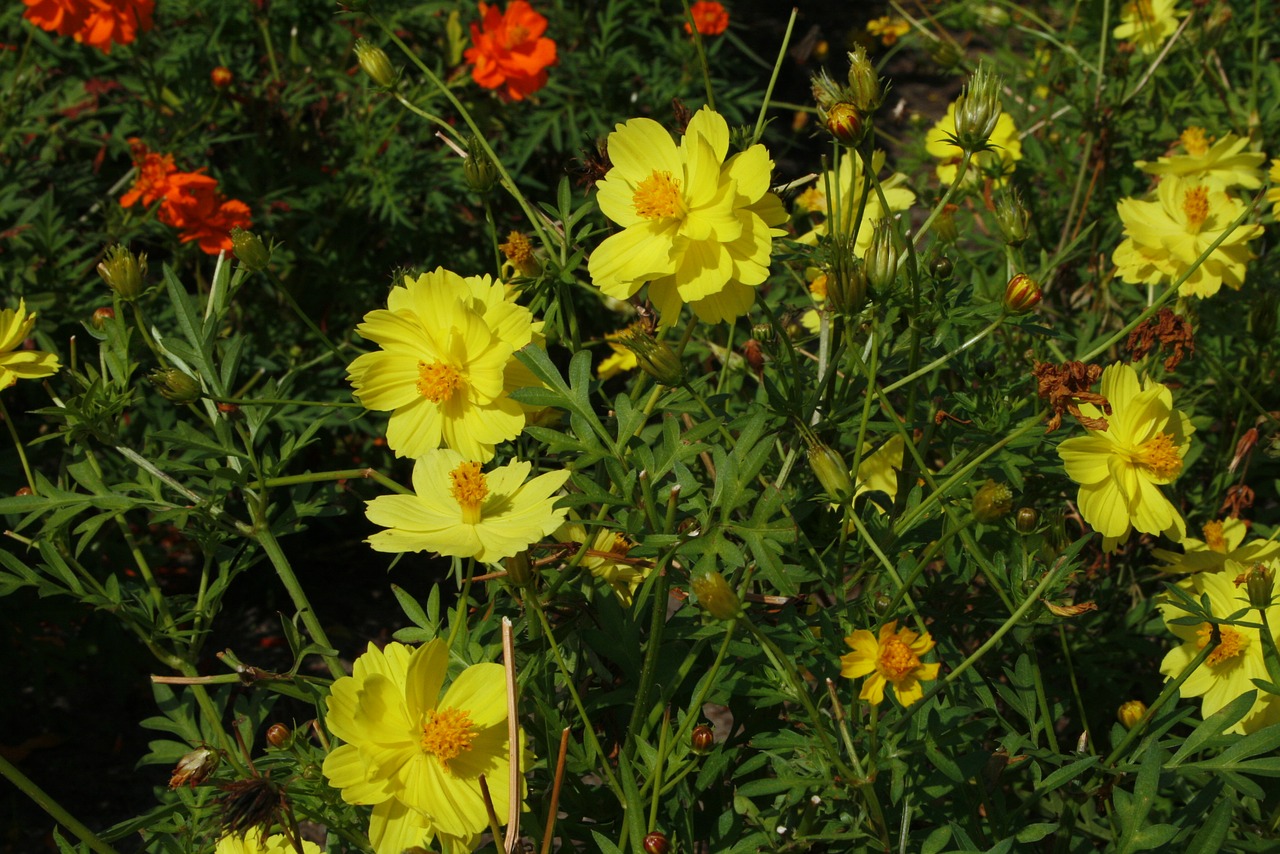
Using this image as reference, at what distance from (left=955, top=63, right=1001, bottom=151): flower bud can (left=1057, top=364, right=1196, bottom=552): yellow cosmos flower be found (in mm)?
267

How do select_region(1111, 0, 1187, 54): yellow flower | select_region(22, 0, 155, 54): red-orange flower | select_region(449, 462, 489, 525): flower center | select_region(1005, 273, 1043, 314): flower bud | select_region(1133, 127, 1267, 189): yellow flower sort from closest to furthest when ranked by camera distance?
select_region(449, 462, 489, 525): flower center → select_region(1005, 273, 1043, 314): flower bud → select_region(1133, 127, 1267, 189): yellow flower → select_region(22, 0, 155, 54): red-orange flower → select_region(1111, 0, 1187, 54): yellow flower

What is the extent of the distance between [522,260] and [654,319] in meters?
Answer: 0.17

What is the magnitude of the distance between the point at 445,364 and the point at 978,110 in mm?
575

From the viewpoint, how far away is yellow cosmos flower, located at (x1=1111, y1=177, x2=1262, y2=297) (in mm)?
1523

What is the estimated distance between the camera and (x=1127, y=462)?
3.70 ft

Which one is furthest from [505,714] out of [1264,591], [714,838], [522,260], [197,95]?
[197,95]

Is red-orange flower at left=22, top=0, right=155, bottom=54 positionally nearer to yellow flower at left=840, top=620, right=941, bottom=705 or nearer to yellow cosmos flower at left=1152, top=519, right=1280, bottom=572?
yellow flower at left=840, top=620, right=941, bottom=705

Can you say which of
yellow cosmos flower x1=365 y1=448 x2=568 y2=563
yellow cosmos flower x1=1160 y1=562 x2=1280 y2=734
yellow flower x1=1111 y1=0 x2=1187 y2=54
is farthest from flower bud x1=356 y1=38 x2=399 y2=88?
yellow flower x1=1111 y1=0 x2=1187 y2=54

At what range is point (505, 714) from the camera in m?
0.92

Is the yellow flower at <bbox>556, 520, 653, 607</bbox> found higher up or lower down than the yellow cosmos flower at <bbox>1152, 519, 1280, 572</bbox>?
higher up

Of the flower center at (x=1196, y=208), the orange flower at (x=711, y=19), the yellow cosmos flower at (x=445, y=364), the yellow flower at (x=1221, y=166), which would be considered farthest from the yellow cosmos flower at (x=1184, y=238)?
the orange flower at (x=711, y=19)

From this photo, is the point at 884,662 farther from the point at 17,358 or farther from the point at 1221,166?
the point at 1221,166

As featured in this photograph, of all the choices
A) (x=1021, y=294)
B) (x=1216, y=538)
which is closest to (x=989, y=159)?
(x=1216, y=538)

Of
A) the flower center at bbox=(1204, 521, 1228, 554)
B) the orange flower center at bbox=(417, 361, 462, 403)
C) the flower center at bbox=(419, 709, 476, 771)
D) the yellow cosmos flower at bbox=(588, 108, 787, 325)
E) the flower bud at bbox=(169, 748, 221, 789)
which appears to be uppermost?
the yellow cosmos flower at bbox=(588, 108, 787, 325)
